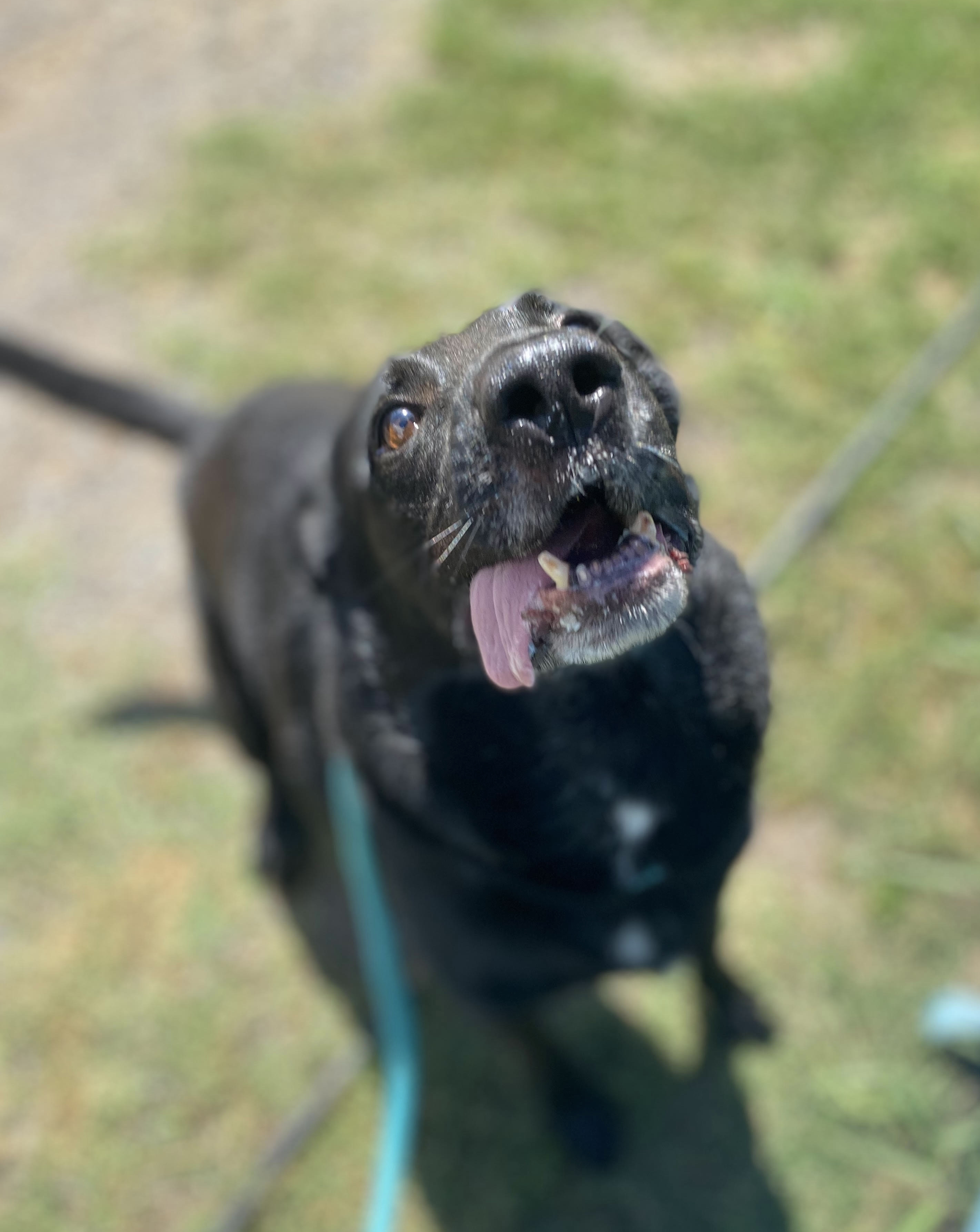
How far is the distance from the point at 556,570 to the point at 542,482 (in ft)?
0.43

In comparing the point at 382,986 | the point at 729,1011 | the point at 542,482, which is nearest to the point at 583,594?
the point at 542,482

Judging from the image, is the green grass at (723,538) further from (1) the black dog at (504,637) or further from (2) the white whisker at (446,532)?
(2) the white whisker at (446,532)

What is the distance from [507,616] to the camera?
1311 millimetres

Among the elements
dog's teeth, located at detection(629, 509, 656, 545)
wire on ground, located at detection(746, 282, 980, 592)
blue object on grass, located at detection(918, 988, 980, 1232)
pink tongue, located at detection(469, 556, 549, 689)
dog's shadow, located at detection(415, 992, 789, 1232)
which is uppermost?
dog's teeth, located at detection(629, 509, 656, 545)

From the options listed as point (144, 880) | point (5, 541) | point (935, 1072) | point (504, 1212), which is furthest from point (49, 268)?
point (935, 1072)

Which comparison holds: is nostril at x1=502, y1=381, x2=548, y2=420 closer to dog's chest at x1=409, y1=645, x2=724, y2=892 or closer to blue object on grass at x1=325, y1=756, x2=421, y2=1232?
dog's chest at x1=409, y1=645, x2=724, y2=892

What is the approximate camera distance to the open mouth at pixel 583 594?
1245 mm

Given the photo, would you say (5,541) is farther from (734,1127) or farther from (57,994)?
(734,1127)

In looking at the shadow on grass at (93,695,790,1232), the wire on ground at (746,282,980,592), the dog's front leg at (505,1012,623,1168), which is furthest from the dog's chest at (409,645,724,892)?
the wire on ground at (746,282,980,592)

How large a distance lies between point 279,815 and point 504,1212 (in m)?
1.22

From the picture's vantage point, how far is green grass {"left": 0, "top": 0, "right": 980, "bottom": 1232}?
264 cm

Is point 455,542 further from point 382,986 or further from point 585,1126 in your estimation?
point 585,1126

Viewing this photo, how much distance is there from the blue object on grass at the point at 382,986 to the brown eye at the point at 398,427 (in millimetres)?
945

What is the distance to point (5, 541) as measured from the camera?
3.79 m
